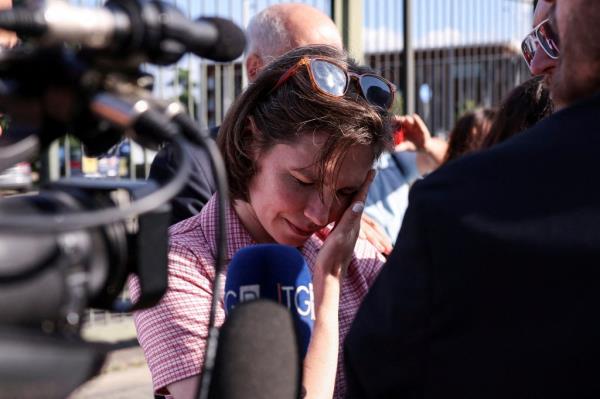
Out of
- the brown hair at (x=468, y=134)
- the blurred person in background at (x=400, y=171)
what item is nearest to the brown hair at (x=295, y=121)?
the blurred person in background at (x=400, y=171)

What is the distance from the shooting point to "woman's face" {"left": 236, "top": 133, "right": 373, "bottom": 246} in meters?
1.90

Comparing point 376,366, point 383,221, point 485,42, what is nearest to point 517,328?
point 376,366

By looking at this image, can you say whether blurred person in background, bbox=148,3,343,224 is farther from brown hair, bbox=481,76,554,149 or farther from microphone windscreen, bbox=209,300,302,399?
microphone windscreen, bbox=209,300,302,399

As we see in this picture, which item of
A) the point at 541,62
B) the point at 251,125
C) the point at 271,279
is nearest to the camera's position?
the point at 271,279

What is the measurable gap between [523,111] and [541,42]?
1.11 metres

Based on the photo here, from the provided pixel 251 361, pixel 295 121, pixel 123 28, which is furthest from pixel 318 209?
pixel 123 28

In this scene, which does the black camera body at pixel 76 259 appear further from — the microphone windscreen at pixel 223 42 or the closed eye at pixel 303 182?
the closed eye at pixel 303 182

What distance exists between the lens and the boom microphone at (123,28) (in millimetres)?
875

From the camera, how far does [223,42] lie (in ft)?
3.40

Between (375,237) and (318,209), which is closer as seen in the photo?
(318,209)

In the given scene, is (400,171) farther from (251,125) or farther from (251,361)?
(251,361)

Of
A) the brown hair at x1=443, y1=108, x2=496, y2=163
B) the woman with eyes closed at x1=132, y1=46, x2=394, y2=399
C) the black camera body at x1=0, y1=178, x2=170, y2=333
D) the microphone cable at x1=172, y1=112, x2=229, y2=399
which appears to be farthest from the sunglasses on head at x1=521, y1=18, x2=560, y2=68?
the brown hair at x1=443, y1=108, x2=496, y2=163

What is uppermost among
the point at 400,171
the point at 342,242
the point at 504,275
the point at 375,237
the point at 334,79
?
the point at 334,79

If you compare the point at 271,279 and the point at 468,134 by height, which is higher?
the point at 271,279
